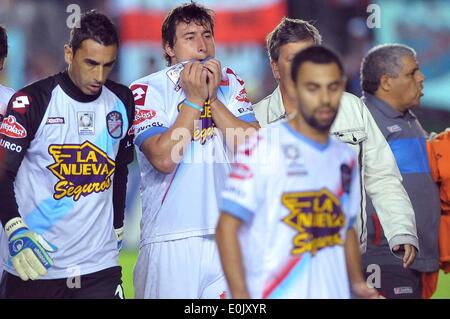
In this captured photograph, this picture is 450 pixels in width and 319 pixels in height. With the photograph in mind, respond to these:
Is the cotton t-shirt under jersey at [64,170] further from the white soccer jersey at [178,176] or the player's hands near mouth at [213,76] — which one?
the player's hands near mouth at [213,76]

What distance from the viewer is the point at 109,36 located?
6664 millimetres

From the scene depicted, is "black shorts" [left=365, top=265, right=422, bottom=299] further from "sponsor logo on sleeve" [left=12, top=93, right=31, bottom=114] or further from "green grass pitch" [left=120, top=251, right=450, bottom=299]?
"green grass pitch" [left=120, top=251, right=450, bottom=299]

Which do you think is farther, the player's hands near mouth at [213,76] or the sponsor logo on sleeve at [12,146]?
the player's hands near mouth at [213,76]

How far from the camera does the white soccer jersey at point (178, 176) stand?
22.0 feet

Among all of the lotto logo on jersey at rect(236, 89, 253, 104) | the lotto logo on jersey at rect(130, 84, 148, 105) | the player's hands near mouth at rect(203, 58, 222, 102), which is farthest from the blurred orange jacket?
the lotto logo on jersey at rect(130, 84, 148, 105)

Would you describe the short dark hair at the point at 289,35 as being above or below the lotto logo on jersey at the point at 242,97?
above

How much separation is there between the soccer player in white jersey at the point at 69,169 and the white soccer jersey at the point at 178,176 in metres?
0.25

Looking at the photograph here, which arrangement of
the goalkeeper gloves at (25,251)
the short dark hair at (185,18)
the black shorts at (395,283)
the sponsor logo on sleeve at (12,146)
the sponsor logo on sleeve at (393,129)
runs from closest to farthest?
1. the goalkeeper gloves at (25,251)
2. the sponsor logo on sleeve at (12,146)
3. the short dark hair at (185,18)
4. the black shorts at (395,283)
5. the sponsor logo on sleeve at (393,129)

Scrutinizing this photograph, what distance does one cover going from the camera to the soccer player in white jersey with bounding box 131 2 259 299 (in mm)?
6609

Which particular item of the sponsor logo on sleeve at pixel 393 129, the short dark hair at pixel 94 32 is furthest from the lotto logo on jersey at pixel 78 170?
the sponsor logo on sleeve at pixel 393 129

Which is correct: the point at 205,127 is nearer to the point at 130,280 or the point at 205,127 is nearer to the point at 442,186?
the point at 442,186

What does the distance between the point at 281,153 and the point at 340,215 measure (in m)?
0.46

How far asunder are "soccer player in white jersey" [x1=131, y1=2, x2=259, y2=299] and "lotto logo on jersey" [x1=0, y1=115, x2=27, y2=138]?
0.73 metres

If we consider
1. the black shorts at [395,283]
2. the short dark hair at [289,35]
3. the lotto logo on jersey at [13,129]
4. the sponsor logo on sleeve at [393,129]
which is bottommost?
the black shorts at [395,283]
